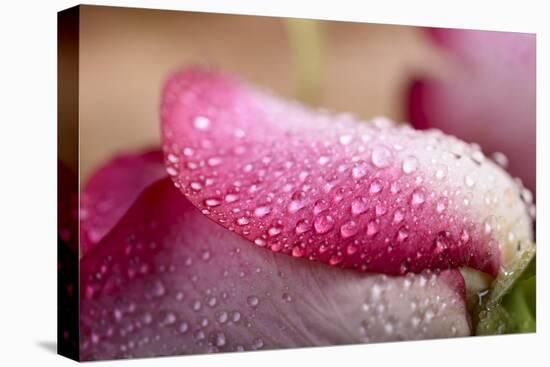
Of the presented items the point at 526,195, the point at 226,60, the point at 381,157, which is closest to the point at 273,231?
the point at 381,157

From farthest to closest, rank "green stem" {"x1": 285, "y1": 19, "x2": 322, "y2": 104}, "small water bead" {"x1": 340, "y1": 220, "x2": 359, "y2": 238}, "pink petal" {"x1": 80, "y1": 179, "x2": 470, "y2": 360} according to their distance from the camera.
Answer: "green stem" {"x1": 285, "y1": 19, "x2": 322, "y2": 104}, "small water bead" {"x1": 340, "y1": 220, "x2": 359, "y2": 238}, "pink petal" {"x1": 80, "y1": 179, "x2": 470, "y2": 360}

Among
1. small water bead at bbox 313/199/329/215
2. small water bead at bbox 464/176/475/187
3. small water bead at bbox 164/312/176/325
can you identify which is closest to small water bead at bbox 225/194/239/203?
small water bead at bbox 313/199/329/215

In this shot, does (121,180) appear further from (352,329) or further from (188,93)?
(352,329)

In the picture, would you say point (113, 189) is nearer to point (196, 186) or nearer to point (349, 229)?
point (196, 186)

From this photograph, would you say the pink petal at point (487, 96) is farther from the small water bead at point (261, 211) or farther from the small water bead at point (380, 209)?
the small water bead at point (261, 211)

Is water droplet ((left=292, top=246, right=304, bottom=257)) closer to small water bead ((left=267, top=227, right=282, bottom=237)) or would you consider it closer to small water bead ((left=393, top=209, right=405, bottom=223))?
small water bead ((left=267, top=227, right=282, bottom=237))

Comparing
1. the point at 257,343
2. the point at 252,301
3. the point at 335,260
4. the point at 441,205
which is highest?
the point at 441,205

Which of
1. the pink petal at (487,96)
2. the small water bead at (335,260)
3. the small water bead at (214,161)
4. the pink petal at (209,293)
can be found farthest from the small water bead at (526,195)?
the small water bead at (214,161)
